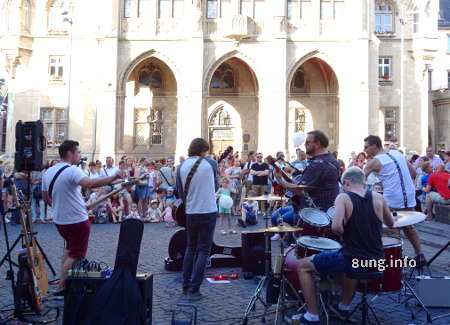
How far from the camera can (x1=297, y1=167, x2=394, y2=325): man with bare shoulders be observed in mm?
5270

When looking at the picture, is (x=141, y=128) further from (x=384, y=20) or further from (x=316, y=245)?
(x=316, y=245)

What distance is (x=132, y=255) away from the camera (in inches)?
200

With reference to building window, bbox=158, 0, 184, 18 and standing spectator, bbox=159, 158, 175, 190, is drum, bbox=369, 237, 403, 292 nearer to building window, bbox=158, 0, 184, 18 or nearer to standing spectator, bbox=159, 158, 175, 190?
standing spectator, bbox=159, 158, 175, 190

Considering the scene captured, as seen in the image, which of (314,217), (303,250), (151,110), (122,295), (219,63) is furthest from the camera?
(151,110)

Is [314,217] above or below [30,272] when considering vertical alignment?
above

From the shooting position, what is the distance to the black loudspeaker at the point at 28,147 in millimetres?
6766

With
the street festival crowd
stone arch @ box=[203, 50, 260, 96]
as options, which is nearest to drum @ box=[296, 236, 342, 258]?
the street festival crowd

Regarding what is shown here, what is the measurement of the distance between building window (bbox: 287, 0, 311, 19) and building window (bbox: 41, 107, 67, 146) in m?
14.9

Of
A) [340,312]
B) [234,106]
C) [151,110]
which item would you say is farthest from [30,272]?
[234,106]

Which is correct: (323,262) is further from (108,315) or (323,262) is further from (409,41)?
(409,41)

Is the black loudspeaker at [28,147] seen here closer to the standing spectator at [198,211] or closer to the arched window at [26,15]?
the standing spectator at [198,211]

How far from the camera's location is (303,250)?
5.85m

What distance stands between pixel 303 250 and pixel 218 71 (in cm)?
2737

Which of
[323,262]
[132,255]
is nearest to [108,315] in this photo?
[132,255]
